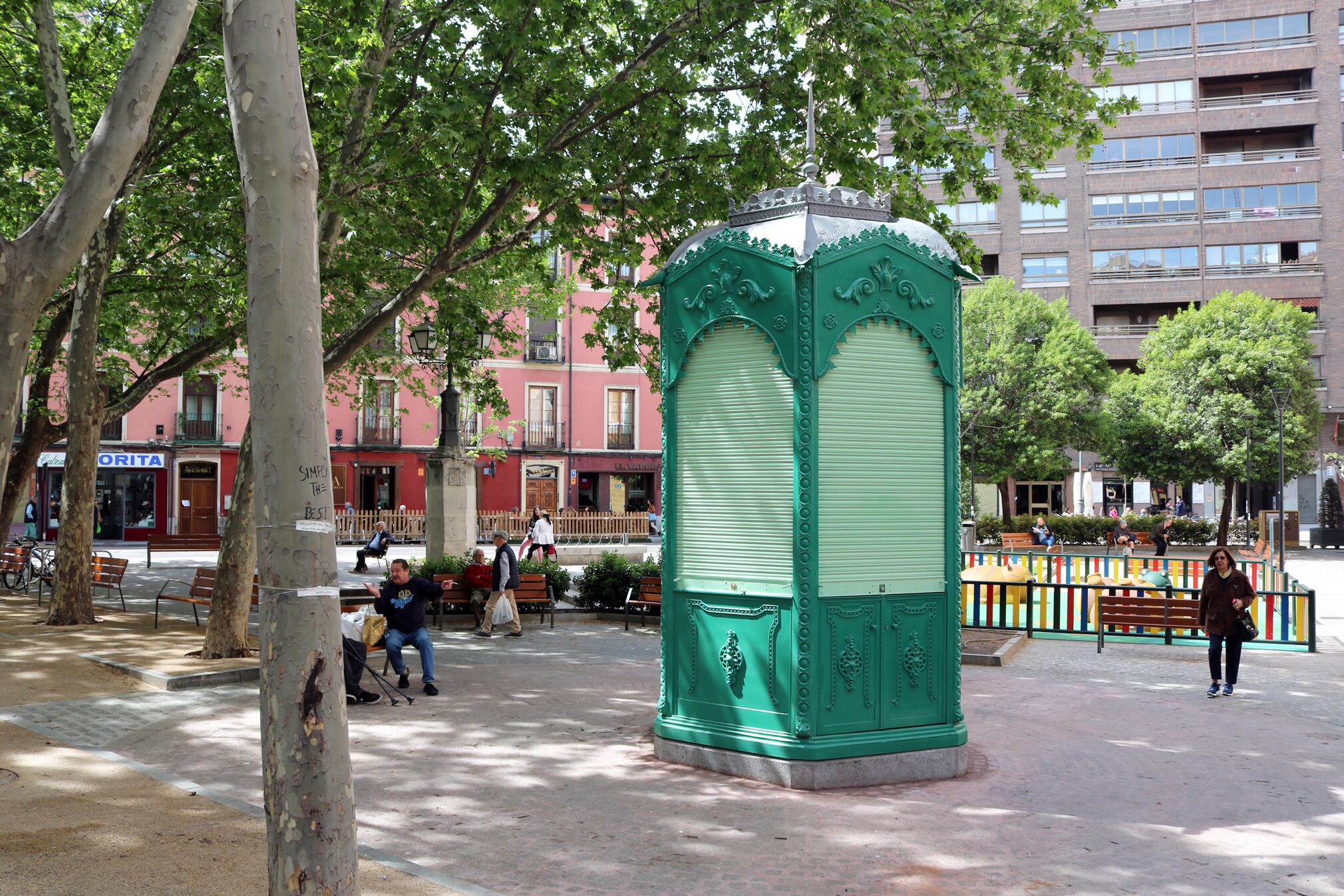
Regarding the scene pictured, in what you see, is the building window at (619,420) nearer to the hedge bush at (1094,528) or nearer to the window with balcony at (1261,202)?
the hedge bush at (1094,528)

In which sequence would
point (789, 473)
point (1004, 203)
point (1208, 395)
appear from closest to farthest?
point (789, 473) < point (1208, 395) < point (1004, 203)

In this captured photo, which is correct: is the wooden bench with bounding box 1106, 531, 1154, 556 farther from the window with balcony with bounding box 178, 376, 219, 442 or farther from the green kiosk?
the window with balcony with bounding box 178, 376, 219, 442

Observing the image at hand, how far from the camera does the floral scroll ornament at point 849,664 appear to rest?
25.7 feet

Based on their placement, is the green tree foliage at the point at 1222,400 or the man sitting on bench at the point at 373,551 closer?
the man sitting on bench at the point at 373,551

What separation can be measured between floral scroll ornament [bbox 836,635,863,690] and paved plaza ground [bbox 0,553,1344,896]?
766 mm

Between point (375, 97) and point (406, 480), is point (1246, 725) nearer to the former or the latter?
point (375, 97)

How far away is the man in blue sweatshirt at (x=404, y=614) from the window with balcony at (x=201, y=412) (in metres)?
34.4

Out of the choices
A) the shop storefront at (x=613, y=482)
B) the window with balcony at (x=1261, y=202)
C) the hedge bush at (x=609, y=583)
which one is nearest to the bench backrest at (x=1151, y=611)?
the hedge bush at (x=609, y=583)

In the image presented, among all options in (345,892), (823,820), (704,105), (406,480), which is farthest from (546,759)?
(406,480)

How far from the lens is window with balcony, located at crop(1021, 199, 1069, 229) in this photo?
179ft

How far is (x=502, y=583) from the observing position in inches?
623

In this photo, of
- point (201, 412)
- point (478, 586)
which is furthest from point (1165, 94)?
point (478, 586)

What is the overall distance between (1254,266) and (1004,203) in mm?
11772

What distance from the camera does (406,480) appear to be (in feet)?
151
